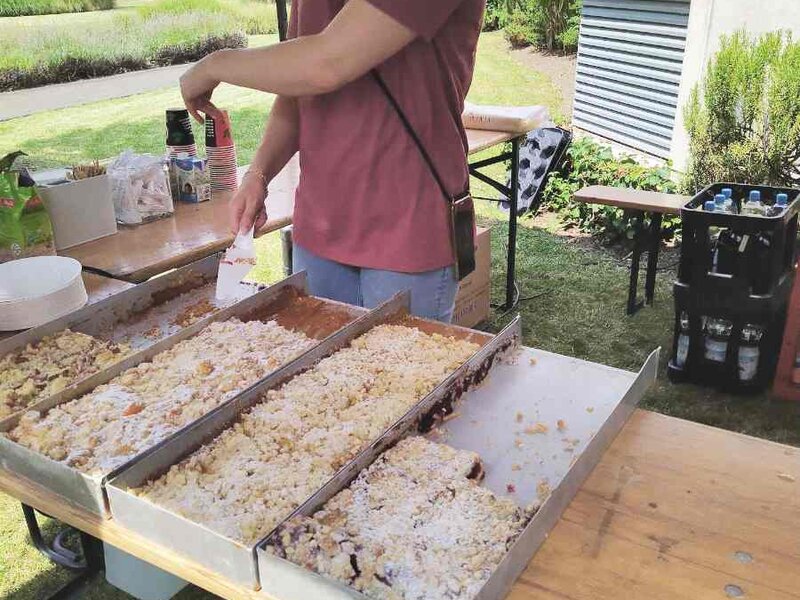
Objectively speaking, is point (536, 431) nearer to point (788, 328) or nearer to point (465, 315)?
point (788, 328)

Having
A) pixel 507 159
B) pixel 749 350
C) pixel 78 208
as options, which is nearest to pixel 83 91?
pixel 507 159

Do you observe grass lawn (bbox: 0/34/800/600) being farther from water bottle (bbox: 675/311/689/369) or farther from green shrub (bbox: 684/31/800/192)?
green shrub (bbox: 684/31/800/192)

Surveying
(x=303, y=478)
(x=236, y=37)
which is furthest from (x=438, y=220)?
(x=236, y=37)

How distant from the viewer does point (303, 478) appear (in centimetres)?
109

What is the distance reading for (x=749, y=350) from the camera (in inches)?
129

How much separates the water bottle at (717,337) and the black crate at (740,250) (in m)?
0.16

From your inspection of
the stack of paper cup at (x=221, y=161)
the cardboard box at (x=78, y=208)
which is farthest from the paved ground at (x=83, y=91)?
the cardboard box at (x=78, y=208)

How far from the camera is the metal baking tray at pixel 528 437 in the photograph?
2.89ft

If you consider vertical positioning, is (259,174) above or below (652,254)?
above

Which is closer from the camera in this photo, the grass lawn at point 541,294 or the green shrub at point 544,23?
the grass lawn at point 541,294

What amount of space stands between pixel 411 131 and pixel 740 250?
2134 millimetres

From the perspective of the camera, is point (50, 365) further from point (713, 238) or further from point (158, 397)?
point (713, 238)

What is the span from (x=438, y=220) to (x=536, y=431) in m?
0.60

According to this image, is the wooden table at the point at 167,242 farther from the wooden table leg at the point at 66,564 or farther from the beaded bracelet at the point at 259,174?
the wooden table leg at the point at 66,564
